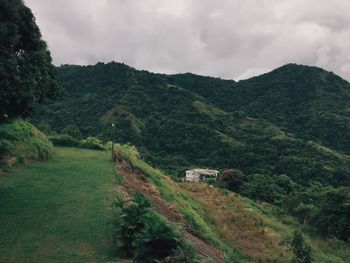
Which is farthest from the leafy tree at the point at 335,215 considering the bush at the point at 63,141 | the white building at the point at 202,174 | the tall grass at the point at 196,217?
the white building at the point at 202,174

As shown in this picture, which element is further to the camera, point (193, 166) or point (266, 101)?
point (266, 101)

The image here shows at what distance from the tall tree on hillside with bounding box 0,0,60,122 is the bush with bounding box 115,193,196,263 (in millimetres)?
6332

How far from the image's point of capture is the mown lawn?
1545cm

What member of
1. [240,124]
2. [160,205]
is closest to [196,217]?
[160,205]

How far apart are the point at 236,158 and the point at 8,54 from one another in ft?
264

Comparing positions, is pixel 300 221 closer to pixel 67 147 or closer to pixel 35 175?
pixel 67 147

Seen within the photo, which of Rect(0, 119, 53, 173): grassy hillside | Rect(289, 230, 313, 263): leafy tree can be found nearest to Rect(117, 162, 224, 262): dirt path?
Rect(289, 230, 313, 263): leafy tree

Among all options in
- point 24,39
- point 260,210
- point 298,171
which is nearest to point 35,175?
point 24,39

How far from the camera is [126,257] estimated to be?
15.4 m

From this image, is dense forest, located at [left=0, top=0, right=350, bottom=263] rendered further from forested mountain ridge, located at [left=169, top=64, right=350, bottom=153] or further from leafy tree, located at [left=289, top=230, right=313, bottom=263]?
forested mountain ridge, located at [left=169, top=64, right=350, bottom=153]

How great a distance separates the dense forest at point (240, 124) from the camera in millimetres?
66312

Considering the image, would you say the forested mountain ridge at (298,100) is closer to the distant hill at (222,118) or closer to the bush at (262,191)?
the distant hill at (222,118)

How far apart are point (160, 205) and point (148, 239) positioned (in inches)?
374

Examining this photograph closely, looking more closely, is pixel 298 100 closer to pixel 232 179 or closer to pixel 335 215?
pixel 232 179
